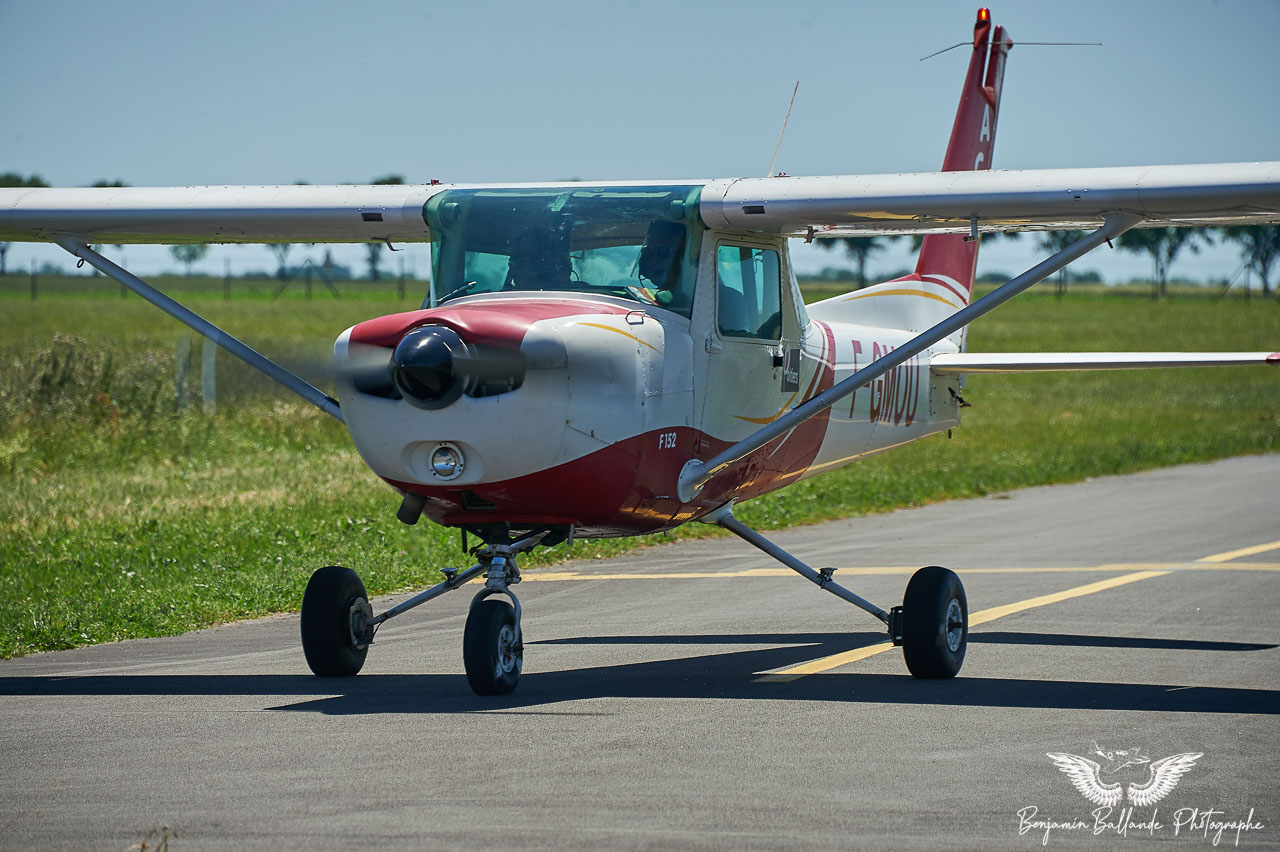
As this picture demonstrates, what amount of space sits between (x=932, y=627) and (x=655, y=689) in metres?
1.57

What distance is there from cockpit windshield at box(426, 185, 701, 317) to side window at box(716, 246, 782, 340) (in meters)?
0.32

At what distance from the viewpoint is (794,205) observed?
817cm

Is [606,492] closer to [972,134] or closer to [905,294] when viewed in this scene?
[905,294]

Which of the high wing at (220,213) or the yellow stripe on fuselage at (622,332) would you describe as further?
the high wing at (220,213)

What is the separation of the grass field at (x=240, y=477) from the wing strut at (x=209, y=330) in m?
0.42

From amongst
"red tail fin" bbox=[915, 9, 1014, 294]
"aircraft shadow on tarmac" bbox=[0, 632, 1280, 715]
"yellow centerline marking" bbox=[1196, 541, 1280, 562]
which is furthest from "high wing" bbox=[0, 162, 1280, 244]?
"yellow centerline marking" bbox=[1196, 541, 1280, 562]

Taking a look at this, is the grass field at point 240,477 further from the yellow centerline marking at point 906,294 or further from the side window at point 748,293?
the yellow centerline marking at point 906,294

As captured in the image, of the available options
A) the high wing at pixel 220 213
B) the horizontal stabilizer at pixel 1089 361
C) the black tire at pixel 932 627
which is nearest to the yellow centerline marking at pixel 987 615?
the black tire at pixel 932 627

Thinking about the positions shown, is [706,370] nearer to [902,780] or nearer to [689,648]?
[689,648]

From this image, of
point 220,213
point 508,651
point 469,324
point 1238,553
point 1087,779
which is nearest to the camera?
point 1087,779

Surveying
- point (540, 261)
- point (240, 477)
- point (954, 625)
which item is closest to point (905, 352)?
point (954, 625)

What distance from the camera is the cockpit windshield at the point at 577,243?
7734 mm

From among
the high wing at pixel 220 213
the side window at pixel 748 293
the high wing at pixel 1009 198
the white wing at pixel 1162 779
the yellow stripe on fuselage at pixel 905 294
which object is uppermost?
the high wing at pixel 220 213

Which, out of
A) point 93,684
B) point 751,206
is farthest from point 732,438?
point 93,684
